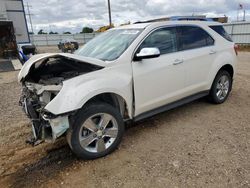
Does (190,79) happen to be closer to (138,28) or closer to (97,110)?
(138,28)

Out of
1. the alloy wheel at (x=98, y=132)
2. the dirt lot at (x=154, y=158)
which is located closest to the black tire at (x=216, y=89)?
the dirt lot at (x=154, y=158)

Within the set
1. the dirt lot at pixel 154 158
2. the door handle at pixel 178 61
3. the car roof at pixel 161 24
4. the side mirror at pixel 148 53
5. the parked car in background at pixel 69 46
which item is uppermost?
the car roof at pixel 161 24

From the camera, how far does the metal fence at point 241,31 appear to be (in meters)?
19.1

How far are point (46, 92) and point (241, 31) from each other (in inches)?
809

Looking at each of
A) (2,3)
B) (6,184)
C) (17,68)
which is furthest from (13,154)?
(2,3)

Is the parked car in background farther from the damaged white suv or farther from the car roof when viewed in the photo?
the damaged white suv

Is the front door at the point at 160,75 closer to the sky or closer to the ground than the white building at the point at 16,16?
closer to the ground

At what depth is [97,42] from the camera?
4.18 meters

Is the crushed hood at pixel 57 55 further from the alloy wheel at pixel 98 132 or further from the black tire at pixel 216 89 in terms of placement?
A: the black tire at pixel 216 89

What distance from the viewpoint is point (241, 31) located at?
19.5 m

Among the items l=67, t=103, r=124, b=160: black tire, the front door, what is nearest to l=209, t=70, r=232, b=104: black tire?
the front door

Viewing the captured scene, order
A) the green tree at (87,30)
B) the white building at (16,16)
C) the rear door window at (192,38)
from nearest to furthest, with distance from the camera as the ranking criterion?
1. the rear door window at (192,38)
2. the white building at (16,16)
3. the green tree at (87,30)

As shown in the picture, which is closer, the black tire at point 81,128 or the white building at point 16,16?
the black tire at point 81,128

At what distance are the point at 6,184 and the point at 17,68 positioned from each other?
1208cm
